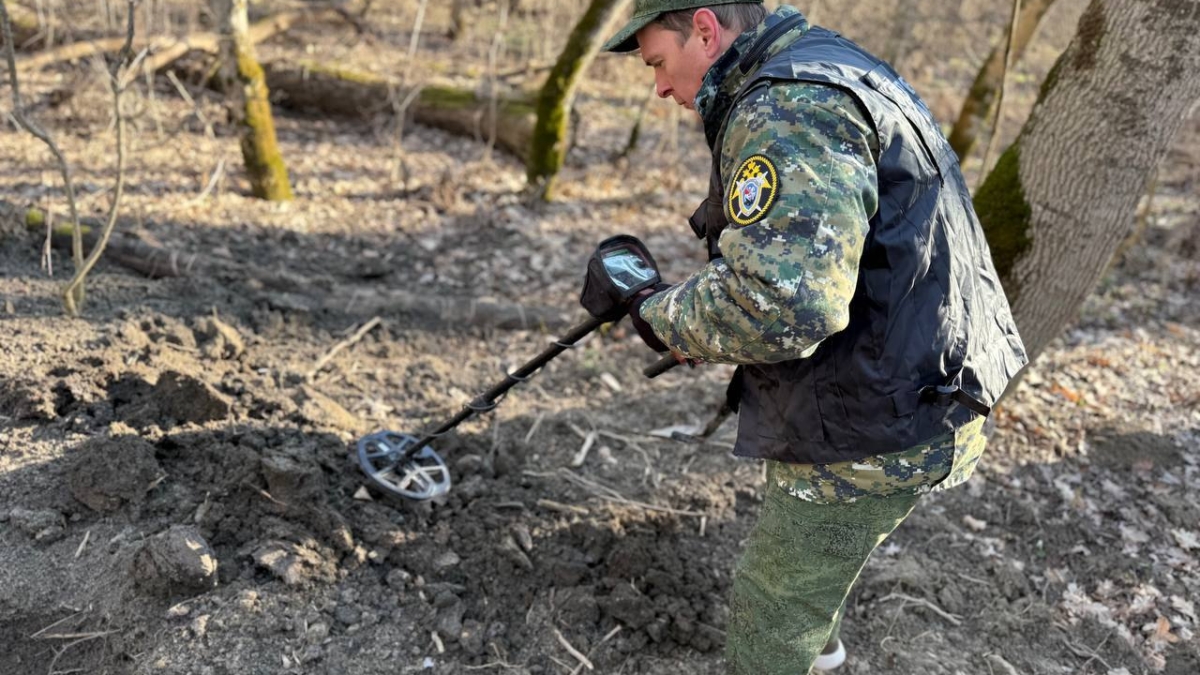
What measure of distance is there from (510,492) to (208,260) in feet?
10.2

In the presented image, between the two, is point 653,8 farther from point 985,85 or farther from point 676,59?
point 985,85

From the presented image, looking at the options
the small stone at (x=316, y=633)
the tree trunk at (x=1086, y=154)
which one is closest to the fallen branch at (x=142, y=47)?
the small stone at (x=316, y=633)

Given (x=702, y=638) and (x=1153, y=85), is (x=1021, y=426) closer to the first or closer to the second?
(x=1153, y=85)

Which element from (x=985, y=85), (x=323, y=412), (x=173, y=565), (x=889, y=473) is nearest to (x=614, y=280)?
(x=889, y=473)

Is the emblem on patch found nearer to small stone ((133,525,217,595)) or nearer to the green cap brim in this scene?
the green cap brim

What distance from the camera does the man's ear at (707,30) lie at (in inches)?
88.5

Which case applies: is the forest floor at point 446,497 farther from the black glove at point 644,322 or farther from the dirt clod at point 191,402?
the black glove at point 644,322

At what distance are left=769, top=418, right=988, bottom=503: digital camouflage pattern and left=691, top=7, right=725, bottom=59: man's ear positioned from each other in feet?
4.16

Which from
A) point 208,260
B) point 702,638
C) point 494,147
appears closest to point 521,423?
point 702,638

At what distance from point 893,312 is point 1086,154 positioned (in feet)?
7.61

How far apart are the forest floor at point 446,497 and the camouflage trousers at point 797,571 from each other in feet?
2.11

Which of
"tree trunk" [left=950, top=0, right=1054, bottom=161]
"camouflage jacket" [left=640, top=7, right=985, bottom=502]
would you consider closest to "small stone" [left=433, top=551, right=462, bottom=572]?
"camouflage jacket" [left=640, top=7, right=985, bottom=502]

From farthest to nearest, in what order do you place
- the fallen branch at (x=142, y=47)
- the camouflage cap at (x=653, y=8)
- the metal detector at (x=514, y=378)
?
1. the fallen branch at (x=142, y=47)
2. the metal detector at (x=514, y=378)
3. the camouflage cap at (x=653, y=8)

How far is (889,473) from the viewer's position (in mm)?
2406
